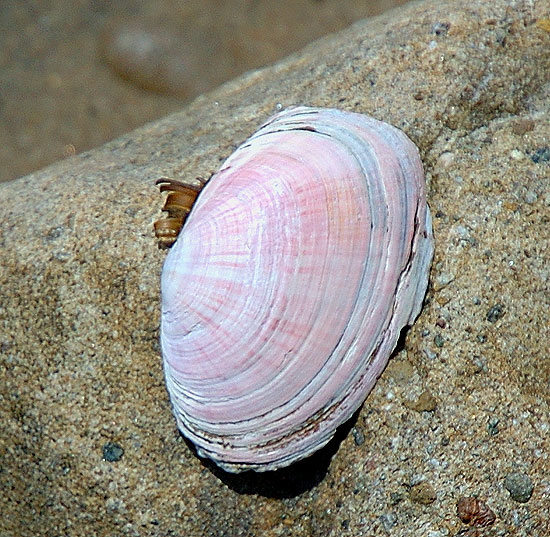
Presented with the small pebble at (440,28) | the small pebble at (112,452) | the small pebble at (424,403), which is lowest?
the small pebble at (424,403)

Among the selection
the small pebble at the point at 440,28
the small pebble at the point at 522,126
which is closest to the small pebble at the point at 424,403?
the small pebble at the point at 522,126

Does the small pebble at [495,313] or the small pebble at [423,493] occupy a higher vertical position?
the small pebble at [495,313]

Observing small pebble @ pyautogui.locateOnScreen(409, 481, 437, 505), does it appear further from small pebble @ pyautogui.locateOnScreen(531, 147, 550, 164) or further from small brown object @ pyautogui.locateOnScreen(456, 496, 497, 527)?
small pebble @ pyautogui.locateOnScreen(531, 147, 550, 164)

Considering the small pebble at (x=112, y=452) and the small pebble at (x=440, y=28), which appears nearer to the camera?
the small pebble at (x=112, y=452)

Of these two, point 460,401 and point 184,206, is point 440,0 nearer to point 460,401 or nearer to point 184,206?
point 184,206

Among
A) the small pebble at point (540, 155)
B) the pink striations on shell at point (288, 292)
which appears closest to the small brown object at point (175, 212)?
the pink striations on shell at point (288, 292)

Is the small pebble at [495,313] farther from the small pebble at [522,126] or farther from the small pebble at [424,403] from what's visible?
the small pebble at [522,126]

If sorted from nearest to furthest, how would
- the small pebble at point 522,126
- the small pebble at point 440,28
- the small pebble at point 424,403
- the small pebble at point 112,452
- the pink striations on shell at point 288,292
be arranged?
the pink striations on shell at point 288,292
the small pebble at point 424,403
the small pebble at point 112,452
the small pebble at point 522,126
the small pebble at point 440,28

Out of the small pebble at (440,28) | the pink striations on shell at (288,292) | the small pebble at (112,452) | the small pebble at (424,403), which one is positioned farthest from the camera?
the small pebble at (440,28)

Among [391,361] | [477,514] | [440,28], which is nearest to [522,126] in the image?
[440,28]
